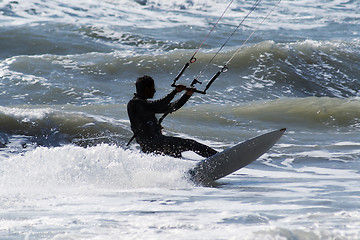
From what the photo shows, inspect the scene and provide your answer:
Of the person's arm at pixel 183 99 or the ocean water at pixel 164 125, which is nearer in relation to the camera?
the ocean water at pixel 164 125

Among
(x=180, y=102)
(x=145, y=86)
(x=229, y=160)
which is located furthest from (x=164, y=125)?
(x=180, y=102)

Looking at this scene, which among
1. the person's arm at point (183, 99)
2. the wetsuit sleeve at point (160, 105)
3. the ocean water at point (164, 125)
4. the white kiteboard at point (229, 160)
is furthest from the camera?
the white kiteboard at point (229, 160)

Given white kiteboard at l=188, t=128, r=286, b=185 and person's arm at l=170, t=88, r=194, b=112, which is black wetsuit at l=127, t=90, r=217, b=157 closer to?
person's arm at l=170, t=88, r=194, b=112

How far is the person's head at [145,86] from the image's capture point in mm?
6578

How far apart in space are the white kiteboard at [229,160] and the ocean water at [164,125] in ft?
0.51

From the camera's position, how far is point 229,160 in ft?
22.5

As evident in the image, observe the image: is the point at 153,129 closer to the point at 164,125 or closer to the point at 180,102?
the point at 180,102

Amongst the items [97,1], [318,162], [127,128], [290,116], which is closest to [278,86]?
[290,116]

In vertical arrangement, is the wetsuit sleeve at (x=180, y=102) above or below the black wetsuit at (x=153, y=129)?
above

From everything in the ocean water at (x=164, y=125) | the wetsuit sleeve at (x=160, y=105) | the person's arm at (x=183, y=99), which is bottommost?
the ocean water at (x=164, y=125)

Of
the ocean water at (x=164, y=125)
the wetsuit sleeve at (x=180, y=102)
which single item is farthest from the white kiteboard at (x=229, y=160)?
the wetsuit sleeve at (x=180, y=102)

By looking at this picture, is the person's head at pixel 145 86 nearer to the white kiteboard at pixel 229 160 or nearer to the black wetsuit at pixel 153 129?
the black wetsuit at pixel 153 129

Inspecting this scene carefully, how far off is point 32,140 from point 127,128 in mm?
1638

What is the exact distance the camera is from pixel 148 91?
6629 mm
